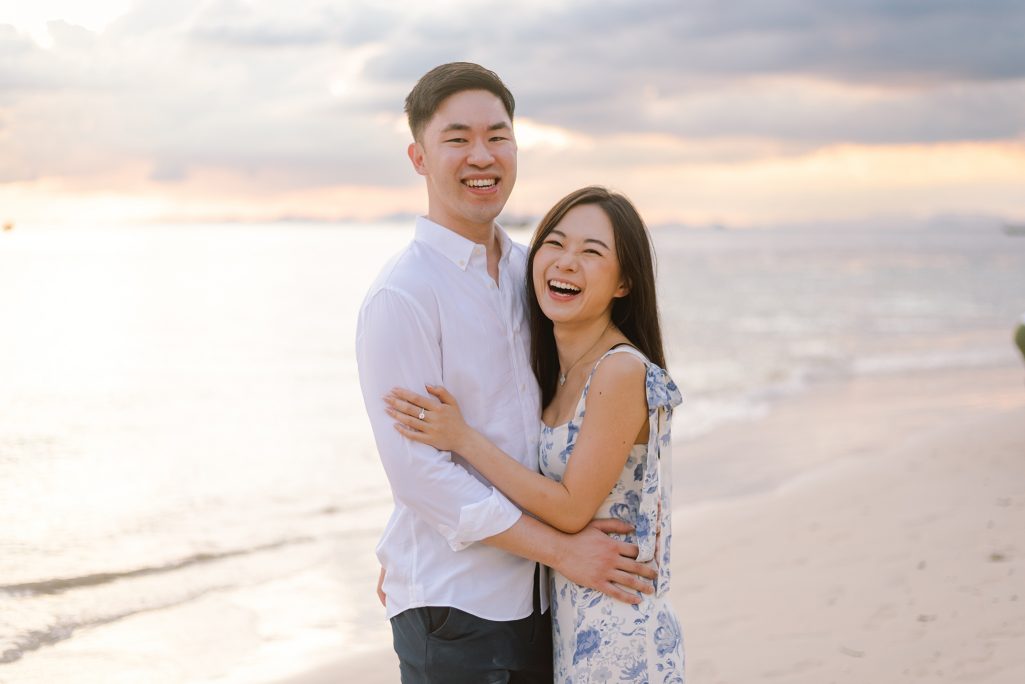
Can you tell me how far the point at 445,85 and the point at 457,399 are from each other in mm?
974

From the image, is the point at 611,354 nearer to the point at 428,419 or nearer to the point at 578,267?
the point at 578,267

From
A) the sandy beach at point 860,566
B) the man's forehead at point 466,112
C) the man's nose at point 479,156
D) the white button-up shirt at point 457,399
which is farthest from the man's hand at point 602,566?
the sandy beach at point 860,566

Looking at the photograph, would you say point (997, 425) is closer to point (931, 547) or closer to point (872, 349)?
point (931, 547)

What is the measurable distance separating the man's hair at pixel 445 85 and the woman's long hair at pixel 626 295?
1.39 ft

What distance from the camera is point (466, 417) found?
2924 mm

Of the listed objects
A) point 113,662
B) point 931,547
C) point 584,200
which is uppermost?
point 584,200

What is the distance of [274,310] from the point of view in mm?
36719

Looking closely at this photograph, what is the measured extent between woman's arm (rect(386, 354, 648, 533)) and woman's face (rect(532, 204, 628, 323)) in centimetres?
27

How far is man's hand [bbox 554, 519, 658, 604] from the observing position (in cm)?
285

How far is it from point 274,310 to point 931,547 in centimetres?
3222

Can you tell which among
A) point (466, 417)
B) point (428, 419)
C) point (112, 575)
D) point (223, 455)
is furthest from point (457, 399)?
point (223, 455)

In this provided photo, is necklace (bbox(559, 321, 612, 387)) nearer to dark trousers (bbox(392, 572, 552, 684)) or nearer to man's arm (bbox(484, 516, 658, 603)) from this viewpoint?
man's arm (bbox(484, 516, 658, 603))

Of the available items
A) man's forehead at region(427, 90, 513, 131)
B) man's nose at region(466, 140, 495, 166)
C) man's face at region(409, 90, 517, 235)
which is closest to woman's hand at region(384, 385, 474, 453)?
man's face at region(409, 90, 517, 235)

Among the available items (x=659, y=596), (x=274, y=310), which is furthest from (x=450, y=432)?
(x=274, y=310)
